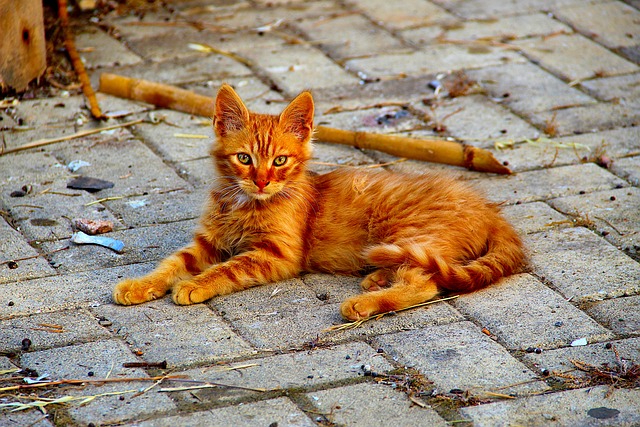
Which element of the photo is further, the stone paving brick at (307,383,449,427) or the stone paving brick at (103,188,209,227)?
the stone paving brick at (103,188,209,227)

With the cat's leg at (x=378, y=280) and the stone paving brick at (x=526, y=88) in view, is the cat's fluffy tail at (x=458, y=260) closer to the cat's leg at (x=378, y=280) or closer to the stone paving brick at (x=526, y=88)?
the cat's leg at (x=378, y=280)

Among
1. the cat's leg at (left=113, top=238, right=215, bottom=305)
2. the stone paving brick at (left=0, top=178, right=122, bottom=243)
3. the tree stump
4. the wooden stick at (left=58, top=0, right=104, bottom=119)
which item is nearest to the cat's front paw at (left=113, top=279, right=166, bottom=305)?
the cat's leg at (left=113, top=238, right=215, bottom=305)

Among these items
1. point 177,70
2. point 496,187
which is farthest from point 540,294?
point 177,70

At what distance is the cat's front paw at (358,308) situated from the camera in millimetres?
3643

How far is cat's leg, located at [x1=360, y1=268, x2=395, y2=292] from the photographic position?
396cm

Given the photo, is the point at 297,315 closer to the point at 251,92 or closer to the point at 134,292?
the point at 134,292

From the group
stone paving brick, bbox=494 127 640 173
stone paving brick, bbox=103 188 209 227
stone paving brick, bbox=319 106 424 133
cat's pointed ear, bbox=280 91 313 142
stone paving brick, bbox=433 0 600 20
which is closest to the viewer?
cat's pointed ear, bbox=280 91 313 142

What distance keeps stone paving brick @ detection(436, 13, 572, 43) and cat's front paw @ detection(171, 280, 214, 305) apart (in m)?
4.00

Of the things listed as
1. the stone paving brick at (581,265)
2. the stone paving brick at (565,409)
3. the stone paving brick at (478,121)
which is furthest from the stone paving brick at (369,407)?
the stone paving brick at (478,121)

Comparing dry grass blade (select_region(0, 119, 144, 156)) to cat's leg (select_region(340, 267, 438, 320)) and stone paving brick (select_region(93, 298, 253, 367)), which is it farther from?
cat's leg (select_region(340, 267, 438, 320))

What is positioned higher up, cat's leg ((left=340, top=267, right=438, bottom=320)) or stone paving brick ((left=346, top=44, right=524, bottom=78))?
stone paving brick ((left=346, top=44, right=524, bottom=78))

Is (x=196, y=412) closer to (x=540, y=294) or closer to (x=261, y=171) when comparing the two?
(x=261, y=171)

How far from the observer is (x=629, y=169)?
515 centimetres

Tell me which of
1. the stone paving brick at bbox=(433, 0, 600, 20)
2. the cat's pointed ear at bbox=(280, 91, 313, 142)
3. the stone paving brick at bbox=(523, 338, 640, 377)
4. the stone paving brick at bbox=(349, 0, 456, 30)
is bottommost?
the stone paving brick at bbox=(523, 338, 640, 377)
